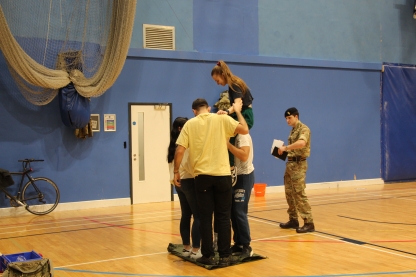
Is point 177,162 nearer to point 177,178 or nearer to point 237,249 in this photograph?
point 177,178

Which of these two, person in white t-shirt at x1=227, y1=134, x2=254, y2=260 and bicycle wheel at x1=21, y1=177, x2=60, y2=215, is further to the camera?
bicycle wheel at x1=21, y1=177, x2=60, y2=215

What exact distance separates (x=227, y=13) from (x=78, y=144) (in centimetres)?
477

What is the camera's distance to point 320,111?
13680mm

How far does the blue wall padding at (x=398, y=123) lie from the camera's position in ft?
48.0

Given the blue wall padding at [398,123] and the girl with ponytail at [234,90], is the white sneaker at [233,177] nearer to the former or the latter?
the girl with ponytail at [234,90]

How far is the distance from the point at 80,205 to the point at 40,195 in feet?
3.17

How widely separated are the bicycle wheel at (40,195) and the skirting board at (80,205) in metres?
0.18

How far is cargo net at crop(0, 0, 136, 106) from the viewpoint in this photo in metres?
9.79

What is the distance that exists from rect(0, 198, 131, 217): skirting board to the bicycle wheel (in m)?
0.18

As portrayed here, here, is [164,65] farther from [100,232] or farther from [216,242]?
[216,242]

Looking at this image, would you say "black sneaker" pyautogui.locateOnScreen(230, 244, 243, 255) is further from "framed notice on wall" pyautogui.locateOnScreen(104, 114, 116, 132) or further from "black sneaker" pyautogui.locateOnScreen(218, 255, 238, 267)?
"framed notice on wall" pyautogui.locateOnScreen(104, 114, 116, 132)

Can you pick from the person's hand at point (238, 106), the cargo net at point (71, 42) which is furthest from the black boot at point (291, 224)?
the cargo net at point (71, 42)

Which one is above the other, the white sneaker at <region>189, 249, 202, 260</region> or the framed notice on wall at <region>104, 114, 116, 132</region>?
the framed notice on wall at <region>104, 114, 116, 132</region>

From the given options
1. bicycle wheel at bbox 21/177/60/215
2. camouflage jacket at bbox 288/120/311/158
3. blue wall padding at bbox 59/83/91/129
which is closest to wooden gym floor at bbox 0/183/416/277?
bicycle wheel at bbox 21/177/60/215
